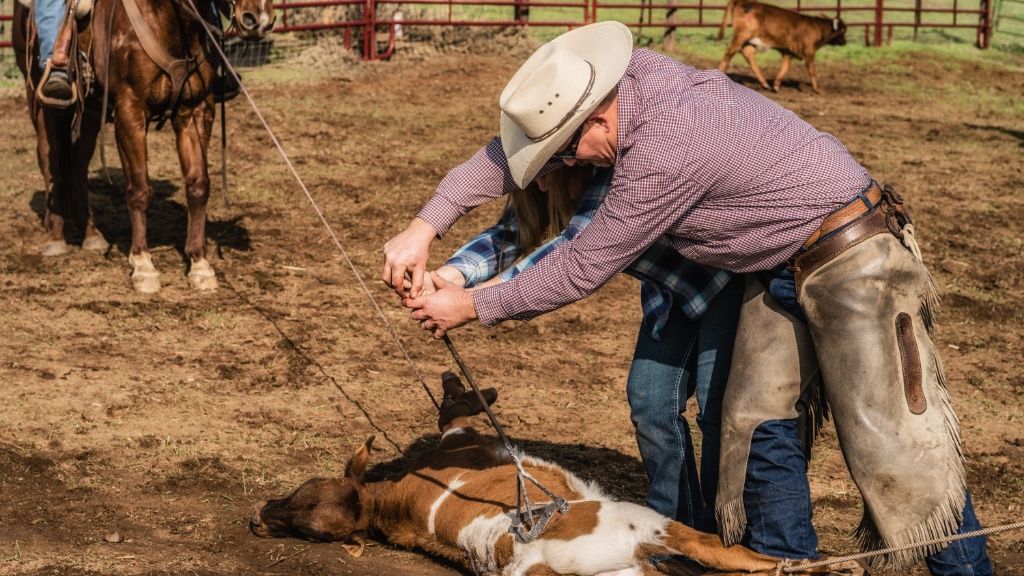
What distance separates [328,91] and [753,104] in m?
9.76

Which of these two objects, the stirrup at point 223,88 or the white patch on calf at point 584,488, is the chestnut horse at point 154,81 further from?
the white patch on calf at point 584,488

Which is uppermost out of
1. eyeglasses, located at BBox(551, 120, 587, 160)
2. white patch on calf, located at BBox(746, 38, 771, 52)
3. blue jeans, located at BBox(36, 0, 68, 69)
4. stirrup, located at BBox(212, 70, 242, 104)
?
eyeglasses, located at BBox(551, 120, 587, 160)

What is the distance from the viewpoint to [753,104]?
3215 mm

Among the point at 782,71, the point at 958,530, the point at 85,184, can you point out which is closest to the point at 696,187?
the point at 958,530

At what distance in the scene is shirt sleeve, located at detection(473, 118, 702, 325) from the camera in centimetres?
301

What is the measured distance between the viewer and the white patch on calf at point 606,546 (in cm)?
342

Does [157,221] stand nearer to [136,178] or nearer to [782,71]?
[136,178]

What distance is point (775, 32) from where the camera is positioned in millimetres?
15086

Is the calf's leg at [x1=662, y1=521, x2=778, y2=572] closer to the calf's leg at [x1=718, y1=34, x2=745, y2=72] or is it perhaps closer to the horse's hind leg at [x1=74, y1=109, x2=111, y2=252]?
the horse's hind leg at [x1=74, y1=109, x2=111, y2=252]

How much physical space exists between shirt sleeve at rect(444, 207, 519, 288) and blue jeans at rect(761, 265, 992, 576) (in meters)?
0.84

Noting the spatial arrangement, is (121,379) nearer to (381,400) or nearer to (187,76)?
(381,400)

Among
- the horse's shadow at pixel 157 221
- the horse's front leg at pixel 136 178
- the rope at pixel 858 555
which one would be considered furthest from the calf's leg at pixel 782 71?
the rope at pixel 858 555

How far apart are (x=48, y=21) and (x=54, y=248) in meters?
1.57

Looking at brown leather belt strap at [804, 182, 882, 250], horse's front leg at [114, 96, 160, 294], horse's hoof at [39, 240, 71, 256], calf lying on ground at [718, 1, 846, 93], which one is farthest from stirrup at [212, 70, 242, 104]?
calf lying on ground at [718, 1, 846, 93]
